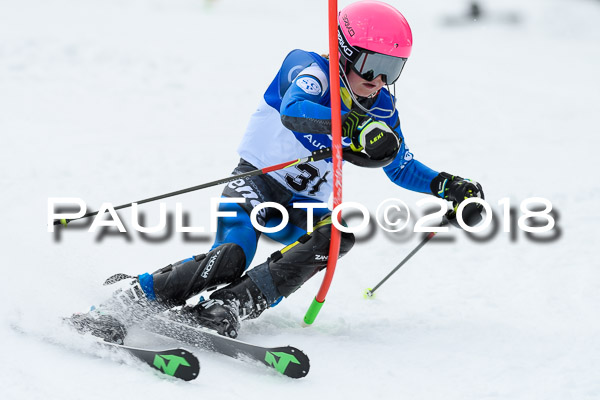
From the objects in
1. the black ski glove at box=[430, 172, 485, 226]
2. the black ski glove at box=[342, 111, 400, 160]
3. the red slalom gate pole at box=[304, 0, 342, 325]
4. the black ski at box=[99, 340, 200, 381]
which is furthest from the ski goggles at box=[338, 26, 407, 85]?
the black ski at box=[99, 340, 200, 381]

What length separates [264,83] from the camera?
937 centimetres

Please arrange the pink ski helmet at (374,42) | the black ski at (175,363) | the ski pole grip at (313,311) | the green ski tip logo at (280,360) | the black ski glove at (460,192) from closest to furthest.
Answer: the black ski at (175,363) → the green ski tip logo at (280,360) → the pink ski helmet at (374,42) → the ski pole grip at (313,311) → the black ski glove at (460,192)

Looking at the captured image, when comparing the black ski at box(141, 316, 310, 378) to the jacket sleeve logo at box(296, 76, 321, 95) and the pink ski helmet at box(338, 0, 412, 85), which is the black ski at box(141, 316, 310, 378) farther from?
the pink ski helmet at box(338, 0, 412, 85)

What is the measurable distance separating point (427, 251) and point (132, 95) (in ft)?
16.2

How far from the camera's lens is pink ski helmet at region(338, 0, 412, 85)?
10.5 feet

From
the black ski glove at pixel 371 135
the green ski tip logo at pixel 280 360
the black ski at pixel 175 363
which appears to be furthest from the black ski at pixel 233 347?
the black ski glove at pixel 371 135

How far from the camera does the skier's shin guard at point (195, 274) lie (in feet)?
10.1

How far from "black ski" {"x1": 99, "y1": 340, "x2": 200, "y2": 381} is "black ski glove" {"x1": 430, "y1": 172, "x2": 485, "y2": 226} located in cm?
159

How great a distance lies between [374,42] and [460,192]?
87cm

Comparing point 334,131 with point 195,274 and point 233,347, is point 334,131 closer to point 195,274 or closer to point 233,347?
point 195,274

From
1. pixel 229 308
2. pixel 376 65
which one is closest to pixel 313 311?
pixel 229 308

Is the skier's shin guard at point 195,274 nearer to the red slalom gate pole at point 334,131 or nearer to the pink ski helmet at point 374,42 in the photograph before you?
the red slalom gate pole at point 334,131

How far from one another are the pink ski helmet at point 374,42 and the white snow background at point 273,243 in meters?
1.29

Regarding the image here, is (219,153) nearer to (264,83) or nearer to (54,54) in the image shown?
(264,83)
